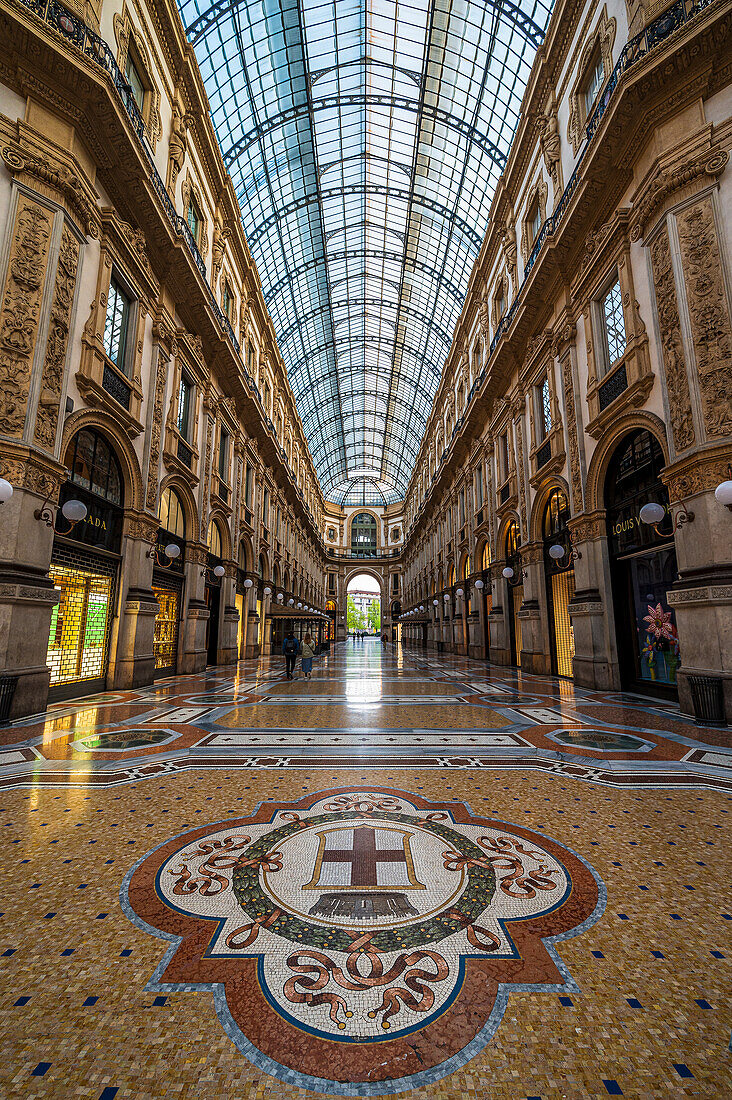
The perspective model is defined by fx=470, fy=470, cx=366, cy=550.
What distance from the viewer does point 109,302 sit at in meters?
10.4

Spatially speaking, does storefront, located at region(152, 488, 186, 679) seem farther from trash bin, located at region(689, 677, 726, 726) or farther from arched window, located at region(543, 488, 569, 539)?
trash bin, located at region(689, 677, 726, 726)

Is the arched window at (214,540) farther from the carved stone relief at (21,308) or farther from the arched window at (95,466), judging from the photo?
the carved stone relief at (21,308)

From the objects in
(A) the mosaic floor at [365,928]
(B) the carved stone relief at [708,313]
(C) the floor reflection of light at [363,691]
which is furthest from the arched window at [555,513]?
(A) the mosaic floor at [365,928]

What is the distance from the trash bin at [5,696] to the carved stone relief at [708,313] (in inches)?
417

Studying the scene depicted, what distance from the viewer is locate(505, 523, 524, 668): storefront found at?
667 inches

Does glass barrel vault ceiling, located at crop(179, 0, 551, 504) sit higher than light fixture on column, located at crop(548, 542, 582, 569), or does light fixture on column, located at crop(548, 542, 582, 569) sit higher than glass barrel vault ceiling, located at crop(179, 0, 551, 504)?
glass barrel vault ceiling, located at crop(179, 0, 551, 504)

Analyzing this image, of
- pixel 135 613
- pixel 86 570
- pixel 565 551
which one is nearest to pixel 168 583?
pixel 135 613

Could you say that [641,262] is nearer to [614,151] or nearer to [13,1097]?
[614,151]

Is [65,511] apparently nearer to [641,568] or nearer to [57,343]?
[57,343]

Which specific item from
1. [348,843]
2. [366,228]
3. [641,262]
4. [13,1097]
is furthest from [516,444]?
[366,228]

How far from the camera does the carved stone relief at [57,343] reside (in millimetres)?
7453

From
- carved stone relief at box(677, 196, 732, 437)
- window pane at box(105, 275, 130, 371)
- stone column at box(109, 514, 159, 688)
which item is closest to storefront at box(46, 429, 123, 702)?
stone column at box(109, 514, 159, 688)

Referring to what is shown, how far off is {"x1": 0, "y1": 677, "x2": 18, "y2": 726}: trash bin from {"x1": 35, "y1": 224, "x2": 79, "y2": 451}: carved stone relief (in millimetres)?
3572

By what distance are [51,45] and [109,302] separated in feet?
12.8
